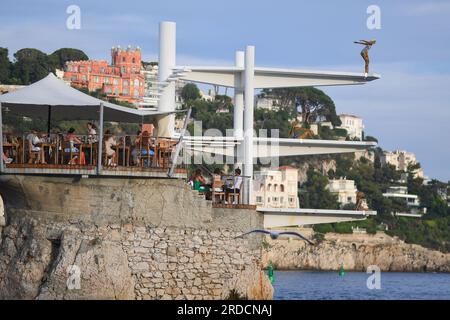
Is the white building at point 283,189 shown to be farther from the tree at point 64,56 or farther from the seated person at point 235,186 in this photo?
the seated person at point 235,186

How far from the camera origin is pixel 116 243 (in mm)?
34469

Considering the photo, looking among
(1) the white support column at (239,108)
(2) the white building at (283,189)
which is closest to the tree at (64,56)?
(2) the white building at (283,189)

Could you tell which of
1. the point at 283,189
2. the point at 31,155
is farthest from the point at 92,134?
the point at 283,189

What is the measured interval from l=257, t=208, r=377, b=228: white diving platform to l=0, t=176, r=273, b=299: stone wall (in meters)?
2.94

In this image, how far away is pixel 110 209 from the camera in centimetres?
3466

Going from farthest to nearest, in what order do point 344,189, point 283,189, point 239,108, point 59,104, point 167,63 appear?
point 344,189 < point 283,189 < point 239,108 < point 167,63 < point 59,104

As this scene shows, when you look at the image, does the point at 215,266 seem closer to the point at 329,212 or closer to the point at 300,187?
the point at 329,212

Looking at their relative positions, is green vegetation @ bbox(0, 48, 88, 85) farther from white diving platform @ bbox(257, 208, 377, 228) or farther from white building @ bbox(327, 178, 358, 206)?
white diving platform @ bbox(257, 208, 377, 228)

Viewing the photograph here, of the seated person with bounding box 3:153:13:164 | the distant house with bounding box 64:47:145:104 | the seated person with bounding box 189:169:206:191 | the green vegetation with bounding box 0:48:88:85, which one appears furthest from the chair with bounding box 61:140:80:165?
the distant house with bounding box 64:47:145:104

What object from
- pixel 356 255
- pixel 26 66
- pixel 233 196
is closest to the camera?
pixel 233 196

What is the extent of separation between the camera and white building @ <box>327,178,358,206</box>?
18275 cm

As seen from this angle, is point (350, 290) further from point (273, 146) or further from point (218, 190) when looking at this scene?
point (218, 190)

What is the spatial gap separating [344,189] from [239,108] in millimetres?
146818
